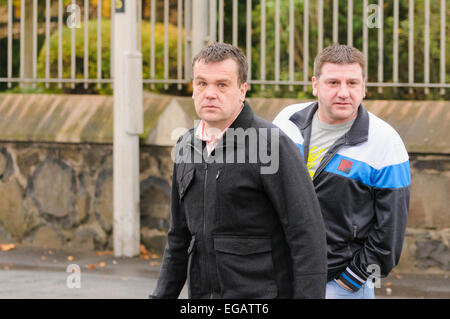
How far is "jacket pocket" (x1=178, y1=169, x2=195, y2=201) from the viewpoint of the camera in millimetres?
3453

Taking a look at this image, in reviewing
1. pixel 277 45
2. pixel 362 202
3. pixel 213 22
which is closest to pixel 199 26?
pixel 213 22

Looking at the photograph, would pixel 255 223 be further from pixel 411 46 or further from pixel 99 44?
pixel 99 44

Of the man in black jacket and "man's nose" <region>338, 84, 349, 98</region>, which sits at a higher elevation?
"man's nose" <region>338, 84, 349, 98</region>

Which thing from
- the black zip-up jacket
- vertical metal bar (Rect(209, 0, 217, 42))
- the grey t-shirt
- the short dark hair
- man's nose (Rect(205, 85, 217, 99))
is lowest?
the black zip-up jacket

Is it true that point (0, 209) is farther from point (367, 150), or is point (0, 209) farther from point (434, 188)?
point (367, 150)

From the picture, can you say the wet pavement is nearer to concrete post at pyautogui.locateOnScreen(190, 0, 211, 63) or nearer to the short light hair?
concrete post at pyautogui.locateOnScreen(190, 0, 211, 63)

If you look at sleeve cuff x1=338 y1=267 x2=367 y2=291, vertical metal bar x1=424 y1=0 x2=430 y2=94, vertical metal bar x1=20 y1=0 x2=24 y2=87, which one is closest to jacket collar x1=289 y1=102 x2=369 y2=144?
sleeve cuff x1=338 y1=267 x2=367 y2=291

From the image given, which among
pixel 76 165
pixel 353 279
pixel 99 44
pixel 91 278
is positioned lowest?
pixel 91 278

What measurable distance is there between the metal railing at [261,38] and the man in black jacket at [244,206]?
17.5 ft

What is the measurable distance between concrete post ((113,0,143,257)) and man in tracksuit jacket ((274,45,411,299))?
4786mm

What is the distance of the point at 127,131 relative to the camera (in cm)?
888

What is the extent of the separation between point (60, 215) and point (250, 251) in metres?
6.33

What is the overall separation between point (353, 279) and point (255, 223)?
1.02 meters
